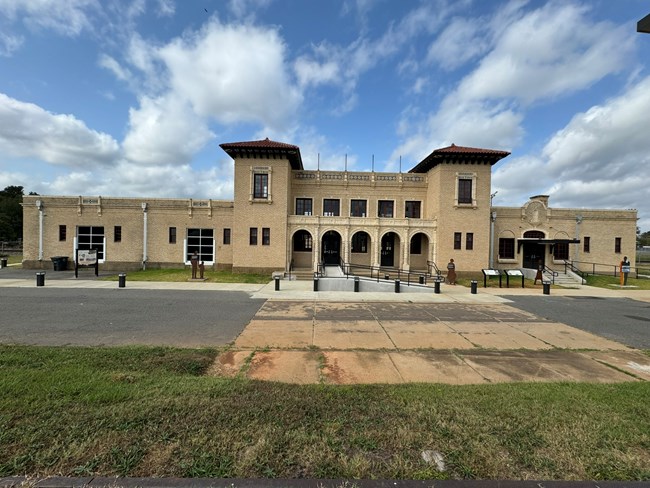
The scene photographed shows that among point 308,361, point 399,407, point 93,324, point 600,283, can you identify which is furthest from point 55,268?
point 600,283

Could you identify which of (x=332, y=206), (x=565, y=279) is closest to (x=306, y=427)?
(x=332, y=206)

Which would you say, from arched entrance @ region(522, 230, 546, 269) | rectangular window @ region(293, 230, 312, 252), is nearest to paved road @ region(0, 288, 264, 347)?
rectangular window @ region(293, 230, 312, 252)

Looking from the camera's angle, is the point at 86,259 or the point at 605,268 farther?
the point at 605,268

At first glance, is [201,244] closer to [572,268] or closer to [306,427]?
[306,427]

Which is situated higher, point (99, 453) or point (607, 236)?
point (607, 236)

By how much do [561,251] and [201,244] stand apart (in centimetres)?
3168

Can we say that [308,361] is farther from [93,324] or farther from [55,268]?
[55,268]

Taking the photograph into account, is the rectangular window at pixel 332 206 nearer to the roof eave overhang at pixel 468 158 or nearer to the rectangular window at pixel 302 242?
the rectangular window at pixel 302 242

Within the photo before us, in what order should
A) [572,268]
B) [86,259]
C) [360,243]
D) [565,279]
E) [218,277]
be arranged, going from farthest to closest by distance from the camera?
1. [360,243]
2. [572,268]
3. [565,279]
4. [86,259]
5. [218,277]

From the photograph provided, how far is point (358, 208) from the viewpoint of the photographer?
2567cm

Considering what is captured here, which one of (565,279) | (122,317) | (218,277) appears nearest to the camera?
(122,317)

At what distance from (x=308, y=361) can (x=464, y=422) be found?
321 centimetres

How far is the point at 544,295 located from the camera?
15.7 metres

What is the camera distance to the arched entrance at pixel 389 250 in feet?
85.1
